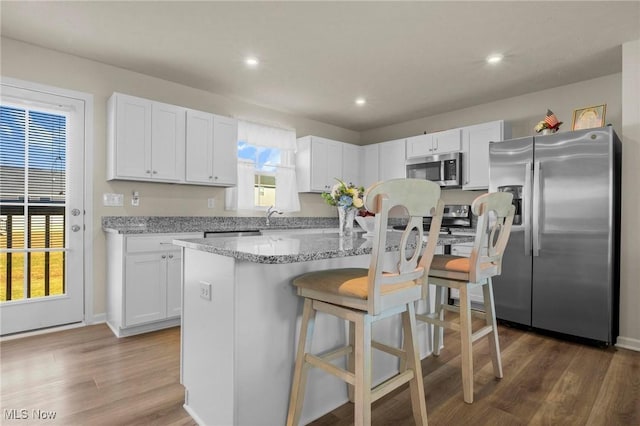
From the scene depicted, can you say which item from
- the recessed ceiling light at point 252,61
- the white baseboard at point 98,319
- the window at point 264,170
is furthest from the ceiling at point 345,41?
the white baseboard at point 98,319

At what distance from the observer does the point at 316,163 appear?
16.1 ft

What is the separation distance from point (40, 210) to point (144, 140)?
1062mm

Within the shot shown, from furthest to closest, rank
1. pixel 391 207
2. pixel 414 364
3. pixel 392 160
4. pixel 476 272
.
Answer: pixel 392 160 < pixel 476 272 < pixel 414 364 < pixel 391 207

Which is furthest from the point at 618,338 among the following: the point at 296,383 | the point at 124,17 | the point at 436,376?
the point at 124,17

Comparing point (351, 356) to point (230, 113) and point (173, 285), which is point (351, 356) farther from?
point (230, 113)

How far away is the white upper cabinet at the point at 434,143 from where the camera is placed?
4.37 meters

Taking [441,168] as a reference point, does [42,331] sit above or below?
below

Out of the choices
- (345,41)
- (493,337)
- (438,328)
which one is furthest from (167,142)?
(493,337)

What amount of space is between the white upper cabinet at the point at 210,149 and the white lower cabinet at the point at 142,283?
768 mm

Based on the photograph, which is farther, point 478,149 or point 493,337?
point 478,149

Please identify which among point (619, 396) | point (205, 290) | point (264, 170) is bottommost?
point (619, 396)

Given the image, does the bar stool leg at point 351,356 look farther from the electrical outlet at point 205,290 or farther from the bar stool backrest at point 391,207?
the electrical outlet at point 205,290

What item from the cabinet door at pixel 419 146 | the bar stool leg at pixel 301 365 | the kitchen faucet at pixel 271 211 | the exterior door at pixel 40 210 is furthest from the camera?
the cabinet door at pixel 419 146

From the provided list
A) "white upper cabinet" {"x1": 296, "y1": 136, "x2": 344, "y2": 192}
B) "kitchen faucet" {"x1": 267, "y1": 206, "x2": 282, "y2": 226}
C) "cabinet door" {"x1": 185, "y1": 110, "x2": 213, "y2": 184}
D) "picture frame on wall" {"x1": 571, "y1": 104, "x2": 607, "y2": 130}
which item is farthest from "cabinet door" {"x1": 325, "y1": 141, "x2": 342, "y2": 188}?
"picture frame on wall" {"x1": 571, "y1": 104, "x2": 607, "y2": 130}
